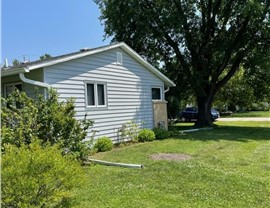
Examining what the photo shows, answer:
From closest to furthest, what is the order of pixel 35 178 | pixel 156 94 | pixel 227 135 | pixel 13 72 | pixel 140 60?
1. pixel 35 178
2. pixel 13 72
3. pixel 140 60
4. pixel 227 135
5. pixel 156 94

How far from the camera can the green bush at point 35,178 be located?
372 centimetres

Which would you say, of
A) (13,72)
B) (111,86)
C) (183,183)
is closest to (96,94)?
(111,86)

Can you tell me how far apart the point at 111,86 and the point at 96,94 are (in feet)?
3.41

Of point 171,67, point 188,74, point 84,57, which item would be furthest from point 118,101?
point 171,67

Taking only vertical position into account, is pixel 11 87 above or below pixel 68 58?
below

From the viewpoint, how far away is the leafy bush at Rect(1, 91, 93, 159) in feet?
24.4

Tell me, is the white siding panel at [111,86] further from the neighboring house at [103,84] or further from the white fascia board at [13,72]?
the white fascia board at [13,72]

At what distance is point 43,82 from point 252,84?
1721cm

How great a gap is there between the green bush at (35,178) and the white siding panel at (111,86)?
5871 millimetres

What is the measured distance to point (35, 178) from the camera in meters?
3.84

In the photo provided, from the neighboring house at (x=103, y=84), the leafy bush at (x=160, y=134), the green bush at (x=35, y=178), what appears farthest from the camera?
the leafy bush at (x=160, y=134)

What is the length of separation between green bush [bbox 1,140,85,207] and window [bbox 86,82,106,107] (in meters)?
6.92

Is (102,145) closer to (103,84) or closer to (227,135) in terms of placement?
(103,84)

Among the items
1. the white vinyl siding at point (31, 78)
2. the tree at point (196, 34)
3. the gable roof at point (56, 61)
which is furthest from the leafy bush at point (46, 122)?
the tree at point (196, 34)
